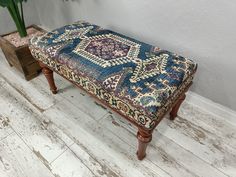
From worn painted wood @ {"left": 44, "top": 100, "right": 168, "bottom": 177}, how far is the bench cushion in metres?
0.32

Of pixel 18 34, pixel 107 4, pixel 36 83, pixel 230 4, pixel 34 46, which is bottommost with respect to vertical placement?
pixel 36 83

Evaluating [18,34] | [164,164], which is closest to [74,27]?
[18,34]

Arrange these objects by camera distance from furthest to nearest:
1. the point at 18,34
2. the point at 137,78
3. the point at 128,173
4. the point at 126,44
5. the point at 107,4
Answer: the point at 18,34, the point at 107,4, the point at 126,44, the point at 128,173, the point at 137,78

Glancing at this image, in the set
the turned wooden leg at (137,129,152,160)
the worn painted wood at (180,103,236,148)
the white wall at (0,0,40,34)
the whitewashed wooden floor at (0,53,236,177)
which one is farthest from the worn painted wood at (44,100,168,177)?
the white wall at (0,0,40,34)

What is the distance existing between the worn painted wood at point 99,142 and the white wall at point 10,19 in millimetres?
1290

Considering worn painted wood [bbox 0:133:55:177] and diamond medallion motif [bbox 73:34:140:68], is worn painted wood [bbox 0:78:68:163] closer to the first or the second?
worn painted wood [bbox 0:133:55:177]

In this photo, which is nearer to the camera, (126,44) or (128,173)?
(128,173)

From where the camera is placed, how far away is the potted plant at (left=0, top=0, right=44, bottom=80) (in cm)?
144

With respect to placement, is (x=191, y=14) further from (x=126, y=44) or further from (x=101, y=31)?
(x=101, y=31)

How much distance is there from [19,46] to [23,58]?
98 millimetres

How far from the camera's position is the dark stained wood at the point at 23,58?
4.74ft

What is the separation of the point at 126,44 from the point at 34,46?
0.59 metres

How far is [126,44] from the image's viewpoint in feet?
3.64

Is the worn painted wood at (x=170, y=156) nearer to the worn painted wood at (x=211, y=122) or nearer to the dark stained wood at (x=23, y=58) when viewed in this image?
the worn painted wood at (x=211, y=122)
